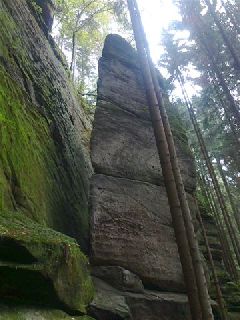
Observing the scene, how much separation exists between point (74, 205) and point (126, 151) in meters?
2.43

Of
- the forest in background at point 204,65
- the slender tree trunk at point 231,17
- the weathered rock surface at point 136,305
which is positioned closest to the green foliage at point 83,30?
the forest in background at point 204,65

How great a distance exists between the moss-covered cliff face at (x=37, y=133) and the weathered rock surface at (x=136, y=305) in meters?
1.72

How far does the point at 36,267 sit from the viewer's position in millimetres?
4496

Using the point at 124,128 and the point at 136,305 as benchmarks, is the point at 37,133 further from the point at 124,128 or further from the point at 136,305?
the point at 136,305

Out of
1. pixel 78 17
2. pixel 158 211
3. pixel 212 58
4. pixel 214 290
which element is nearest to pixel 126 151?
pixel 158 211

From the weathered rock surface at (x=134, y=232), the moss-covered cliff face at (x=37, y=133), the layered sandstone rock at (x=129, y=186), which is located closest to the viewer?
the moss-covered cliff face at (x=37, y=133)

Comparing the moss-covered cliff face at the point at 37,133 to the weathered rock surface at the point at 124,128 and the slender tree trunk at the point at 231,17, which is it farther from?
the slender tree trunk at the point at 231,17

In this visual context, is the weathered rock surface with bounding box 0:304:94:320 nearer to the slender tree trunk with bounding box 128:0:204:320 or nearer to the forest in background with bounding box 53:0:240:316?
the slender tree trunk with bounding box 128:0:204:320

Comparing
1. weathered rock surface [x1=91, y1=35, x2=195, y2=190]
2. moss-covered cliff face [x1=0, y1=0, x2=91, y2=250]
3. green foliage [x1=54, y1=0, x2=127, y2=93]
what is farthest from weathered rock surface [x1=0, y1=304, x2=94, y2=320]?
green foliage [x1=54, y1=0, x2=127, y2=93]

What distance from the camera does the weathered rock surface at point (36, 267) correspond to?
4.38 m

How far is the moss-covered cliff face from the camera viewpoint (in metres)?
6.60

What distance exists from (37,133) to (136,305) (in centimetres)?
445

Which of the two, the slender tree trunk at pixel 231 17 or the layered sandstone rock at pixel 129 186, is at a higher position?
the slender tree trunk at pixel 231 17

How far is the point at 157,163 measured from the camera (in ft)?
38.3
